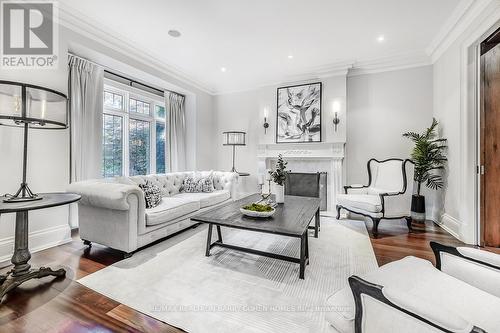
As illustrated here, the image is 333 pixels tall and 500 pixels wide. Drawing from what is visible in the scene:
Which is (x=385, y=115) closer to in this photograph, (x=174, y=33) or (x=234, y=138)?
(x=234, y=138)

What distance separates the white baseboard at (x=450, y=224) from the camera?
315 cm

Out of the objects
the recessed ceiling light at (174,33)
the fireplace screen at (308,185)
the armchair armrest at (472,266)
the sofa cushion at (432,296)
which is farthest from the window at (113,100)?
the armchair armrest at (472,266)

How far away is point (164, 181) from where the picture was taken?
381cm

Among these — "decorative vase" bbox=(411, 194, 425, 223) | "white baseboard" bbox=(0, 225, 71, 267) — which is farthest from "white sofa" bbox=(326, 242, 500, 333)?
"white baseboard" bbox=(0, 225, 71, 267)

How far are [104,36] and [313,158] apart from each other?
415 cm

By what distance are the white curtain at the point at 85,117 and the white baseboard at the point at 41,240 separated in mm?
811

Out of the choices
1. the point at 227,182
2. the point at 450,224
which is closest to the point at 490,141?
the point at 450,224

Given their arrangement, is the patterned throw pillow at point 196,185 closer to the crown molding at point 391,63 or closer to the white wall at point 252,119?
the white wall at point 252,119

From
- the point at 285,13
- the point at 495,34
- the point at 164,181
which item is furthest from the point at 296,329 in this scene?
the point at 495,34

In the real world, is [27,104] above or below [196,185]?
above

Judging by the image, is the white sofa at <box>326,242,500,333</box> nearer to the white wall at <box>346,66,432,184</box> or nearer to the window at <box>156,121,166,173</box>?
the white wall at <box>346,66,432,184</box>

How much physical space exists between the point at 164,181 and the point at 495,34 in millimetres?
4837

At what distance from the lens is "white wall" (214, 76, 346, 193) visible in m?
4.58

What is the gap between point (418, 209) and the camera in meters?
3.68
